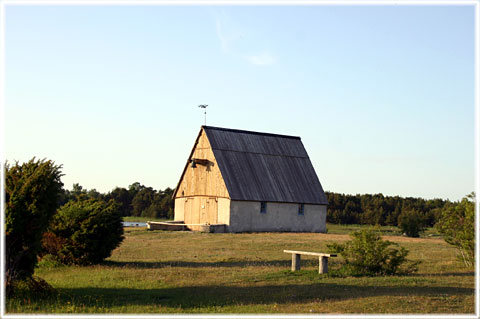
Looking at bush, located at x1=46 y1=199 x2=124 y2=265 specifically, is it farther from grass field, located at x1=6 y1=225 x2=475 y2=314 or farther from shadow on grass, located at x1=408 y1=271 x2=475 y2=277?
shadow on grass, located at x1=408 y1=271 x2=475 y2=277

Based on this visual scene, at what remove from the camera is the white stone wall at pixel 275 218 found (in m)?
44.9

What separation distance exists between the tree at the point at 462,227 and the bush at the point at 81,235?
520 inches

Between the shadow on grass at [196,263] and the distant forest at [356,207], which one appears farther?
the distant forest at [356,207]

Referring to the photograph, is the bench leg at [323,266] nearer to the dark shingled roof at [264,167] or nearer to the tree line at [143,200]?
the dark shingled roof at [264,167]

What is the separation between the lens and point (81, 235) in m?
22.4

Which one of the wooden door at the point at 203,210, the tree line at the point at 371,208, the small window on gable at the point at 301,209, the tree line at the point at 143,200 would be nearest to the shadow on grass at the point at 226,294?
the wooden door at the point at 203,210

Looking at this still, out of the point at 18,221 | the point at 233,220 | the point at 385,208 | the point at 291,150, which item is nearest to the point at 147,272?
the point at 18,221

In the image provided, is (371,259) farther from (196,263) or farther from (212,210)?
(212,210)

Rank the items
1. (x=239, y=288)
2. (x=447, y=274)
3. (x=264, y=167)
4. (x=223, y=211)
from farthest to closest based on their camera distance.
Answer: (x=264, y=167) < (x=223, y=211) < (x=447, y=274) < (x=239, y=288)

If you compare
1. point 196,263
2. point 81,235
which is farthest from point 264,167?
point 81,235

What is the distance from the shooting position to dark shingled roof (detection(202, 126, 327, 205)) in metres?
46.2

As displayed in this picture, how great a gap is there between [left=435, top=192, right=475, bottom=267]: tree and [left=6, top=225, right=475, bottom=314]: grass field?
71cm

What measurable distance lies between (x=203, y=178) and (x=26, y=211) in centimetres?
3243

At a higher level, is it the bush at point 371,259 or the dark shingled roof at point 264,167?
the dark shingled roof at point 264,167
